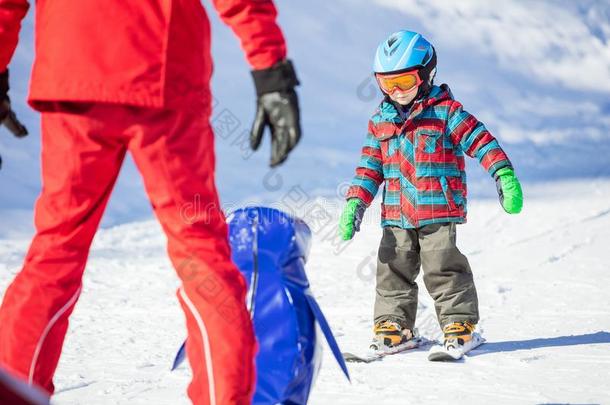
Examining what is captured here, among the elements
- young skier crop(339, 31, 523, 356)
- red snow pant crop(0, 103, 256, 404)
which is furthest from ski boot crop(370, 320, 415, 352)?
red snow pant crop(0, 103, 256, 404)

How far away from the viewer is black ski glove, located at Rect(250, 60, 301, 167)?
160 centimetres

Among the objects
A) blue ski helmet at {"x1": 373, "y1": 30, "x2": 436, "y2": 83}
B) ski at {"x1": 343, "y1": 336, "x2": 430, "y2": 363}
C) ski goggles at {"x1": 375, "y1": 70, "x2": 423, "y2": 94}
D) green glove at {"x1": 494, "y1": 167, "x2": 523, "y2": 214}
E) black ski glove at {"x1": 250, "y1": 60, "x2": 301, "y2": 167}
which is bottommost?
ski at {"x1": 343, "y1": 336, "x2": 430, "y2": 363}

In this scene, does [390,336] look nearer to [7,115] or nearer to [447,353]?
[447,353]

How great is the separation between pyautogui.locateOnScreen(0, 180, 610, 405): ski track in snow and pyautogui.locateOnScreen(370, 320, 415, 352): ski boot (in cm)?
10

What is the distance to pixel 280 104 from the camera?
5.28 feet

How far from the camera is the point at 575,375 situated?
2719 mm

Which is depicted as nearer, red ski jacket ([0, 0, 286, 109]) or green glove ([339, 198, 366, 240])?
red ski jacket ([0, 0, 286, 109])

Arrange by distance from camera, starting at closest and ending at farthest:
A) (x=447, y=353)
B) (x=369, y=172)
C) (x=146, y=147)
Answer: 1. (x=146, y=147)
2. (x=447, y=353)
3. (x=369, y=172)

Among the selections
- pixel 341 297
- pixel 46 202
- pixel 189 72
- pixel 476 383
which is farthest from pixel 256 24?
pixel 341 297

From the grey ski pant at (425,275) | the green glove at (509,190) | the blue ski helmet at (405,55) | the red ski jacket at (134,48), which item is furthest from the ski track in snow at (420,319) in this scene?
the blue ski helmet at (405,55)

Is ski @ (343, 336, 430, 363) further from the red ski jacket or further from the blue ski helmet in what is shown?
the red ski jacket

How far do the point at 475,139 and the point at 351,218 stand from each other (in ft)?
2.23

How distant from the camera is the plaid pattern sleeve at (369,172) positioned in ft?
11.3

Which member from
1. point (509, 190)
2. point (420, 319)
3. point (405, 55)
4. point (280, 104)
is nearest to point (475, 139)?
point (509, 190)
